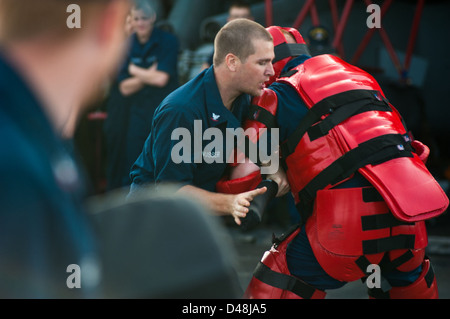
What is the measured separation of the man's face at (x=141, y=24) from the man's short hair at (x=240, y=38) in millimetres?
2935

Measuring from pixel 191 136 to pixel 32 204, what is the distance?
1.92 metres

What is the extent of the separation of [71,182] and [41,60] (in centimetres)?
13

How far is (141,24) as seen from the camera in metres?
5.43

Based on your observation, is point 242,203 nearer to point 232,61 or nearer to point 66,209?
point 232,61

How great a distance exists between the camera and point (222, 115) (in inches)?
100

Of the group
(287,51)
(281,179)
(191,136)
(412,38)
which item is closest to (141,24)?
(287,51)

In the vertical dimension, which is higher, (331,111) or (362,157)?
(331,111)

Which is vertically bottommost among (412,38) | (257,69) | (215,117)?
(412,38)

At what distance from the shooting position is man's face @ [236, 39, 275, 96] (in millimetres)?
2520

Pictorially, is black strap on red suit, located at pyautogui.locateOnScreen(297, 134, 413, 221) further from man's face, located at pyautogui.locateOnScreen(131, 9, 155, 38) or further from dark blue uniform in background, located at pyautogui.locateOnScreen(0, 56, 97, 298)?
man's face, located at pyautogui.locateOnScreen(131, 9, 155, 38)

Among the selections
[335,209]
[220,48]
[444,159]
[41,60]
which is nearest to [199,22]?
[444,159]

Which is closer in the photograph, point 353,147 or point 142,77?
point 353,147

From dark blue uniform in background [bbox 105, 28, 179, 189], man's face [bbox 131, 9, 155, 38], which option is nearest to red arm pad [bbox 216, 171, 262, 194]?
dark blue uniform in background [bbox 105, 28, 179, 189]

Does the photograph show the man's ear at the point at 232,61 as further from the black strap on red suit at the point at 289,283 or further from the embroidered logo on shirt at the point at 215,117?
the black strap on red suit at the point at 289,283
